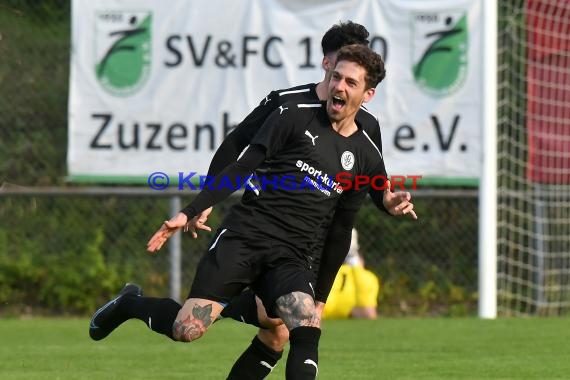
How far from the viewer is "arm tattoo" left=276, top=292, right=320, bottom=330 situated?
572 cm

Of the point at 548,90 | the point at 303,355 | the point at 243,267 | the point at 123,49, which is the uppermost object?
the point at 123,49

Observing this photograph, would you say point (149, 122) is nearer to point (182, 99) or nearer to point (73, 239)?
point (182, 99)

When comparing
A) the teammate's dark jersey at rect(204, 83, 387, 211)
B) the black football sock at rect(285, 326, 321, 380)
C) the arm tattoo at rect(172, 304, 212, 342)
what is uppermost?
the teammate's dark jersey at rect(204, 83, 387, 211)

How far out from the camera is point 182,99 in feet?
40.2

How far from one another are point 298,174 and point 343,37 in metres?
1.02

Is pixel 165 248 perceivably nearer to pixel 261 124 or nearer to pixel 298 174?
pixel 261 124

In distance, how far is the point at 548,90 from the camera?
12414 millimetres

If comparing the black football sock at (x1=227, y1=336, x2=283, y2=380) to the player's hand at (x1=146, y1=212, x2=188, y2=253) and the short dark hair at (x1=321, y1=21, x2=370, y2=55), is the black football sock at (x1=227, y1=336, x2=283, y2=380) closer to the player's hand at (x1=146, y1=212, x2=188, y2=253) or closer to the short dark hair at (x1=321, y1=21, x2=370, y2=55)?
the player's hand at (x1=146, y1=212, x2=188, y2=253)

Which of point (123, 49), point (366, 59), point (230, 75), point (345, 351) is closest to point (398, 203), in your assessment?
point (366, 59)

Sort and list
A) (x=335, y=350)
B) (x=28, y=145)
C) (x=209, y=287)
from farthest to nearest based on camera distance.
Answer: (x=28, y=145) < (x=335, y=350) < (x=209, y=287)

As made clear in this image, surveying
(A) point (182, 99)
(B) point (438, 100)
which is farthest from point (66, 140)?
(B) point (438, 100)

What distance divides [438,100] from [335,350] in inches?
144

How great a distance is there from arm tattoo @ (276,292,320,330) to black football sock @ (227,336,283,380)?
68 centimetres

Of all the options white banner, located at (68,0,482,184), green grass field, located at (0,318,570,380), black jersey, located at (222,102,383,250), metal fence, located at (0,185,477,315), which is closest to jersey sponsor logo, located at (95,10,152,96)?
white banner, located at (68,0,482,184)
